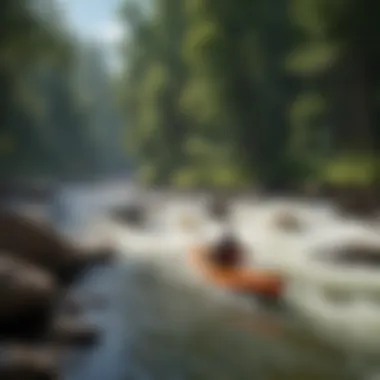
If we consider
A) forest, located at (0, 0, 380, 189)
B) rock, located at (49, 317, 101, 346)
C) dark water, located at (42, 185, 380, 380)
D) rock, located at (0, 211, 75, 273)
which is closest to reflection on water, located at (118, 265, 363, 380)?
dark water, located at (42, 185, 380, 380)

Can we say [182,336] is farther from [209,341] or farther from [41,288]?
[41,288]

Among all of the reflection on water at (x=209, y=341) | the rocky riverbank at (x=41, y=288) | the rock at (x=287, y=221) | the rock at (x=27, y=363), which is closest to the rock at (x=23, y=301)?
the rocky riverbank at (x=41, y=288)

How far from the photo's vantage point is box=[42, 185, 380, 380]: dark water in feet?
5.45

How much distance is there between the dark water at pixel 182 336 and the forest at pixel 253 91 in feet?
1.06

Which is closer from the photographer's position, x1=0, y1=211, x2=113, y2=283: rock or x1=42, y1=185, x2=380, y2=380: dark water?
x1=42, y1=185, x2=380, y2=380: dark water

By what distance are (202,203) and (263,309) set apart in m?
0.40

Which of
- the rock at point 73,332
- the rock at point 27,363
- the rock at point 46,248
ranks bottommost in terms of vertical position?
the rock at point 27,363

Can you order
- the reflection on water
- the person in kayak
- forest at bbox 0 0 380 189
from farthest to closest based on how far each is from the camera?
forest at bbox 0 0 380 189, the person in kayak, the reflection on water

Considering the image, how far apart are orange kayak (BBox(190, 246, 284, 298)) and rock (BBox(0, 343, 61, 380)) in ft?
1.65

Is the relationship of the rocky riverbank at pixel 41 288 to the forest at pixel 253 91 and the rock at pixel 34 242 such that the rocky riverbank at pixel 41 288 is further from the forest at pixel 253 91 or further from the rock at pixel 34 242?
the forest at pixel 253 91

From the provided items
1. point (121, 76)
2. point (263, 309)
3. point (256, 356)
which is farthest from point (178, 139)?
point (256, 356)

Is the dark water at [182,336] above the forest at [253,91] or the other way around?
the other way around

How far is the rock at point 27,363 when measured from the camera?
1703 millimetres

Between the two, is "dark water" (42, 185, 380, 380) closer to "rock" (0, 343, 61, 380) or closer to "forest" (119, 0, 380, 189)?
"rock" (0, 343, 61, 380)
